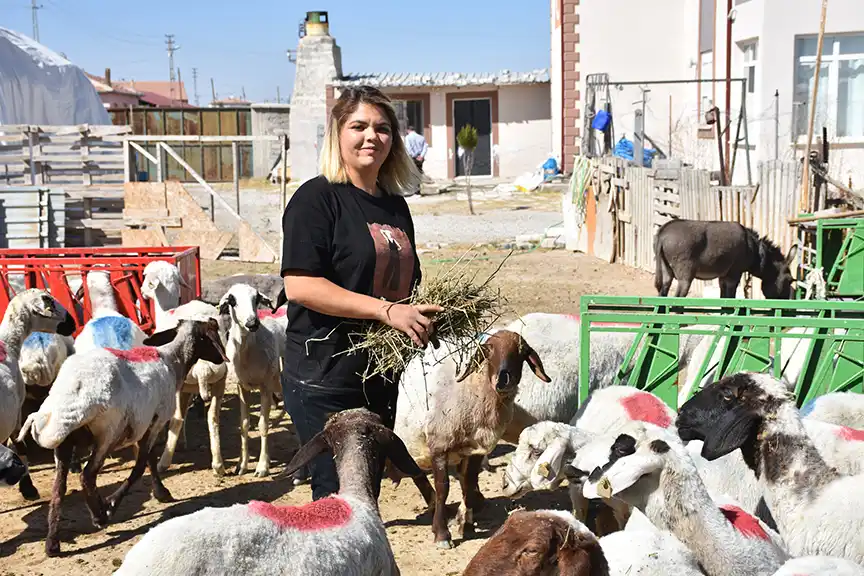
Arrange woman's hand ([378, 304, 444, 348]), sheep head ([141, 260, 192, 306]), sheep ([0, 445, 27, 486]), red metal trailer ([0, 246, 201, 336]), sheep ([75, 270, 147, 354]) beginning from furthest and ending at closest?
red metal trailer ([0, 246, 201, 336])
sheep head ([141, 260, 192, 306])
sheep ([75, 270, 147, 354])
sheep ([0, 445, 27, 486])
woman's hand ([378, 304, 444, 348])

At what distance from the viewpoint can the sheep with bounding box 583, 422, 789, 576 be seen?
3.74 m

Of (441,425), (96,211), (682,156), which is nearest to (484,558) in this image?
(441,425)

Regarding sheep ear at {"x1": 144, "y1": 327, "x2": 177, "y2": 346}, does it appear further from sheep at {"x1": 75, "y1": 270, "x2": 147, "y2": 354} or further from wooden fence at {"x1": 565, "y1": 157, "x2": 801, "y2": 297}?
wooden fence at {"x1": 565, "y1": 157, "x2": 801, "y2": 297}

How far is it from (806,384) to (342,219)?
3.43m

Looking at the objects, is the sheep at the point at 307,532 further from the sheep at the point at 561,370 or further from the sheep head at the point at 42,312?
the sheep head at the point at 42,312

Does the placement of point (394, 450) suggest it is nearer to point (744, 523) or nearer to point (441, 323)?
A: point (441, 323)

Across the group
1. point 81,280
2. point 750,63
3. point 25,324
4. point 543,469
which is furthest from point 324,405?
point 750,63

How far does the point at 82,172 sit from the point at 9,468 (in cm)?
1691

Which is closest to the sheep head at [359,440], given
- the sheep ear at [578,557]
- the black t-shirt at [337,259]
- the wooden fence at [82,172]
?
the black t-shirt at [337,259]

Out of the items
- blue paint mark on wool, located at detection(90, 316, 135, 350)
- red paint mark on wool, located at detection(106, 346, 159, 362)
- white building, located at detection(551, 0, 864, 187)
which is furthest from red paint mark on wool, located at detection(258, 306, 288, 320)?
white building, located at detection(551, 0, 864, 187)

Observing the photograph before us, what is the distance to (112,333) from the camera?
7.65 meters

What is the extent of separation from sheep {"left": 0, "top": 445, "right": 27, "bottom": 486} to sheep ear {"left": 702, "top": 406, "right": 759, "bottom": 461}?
3071 millimetres

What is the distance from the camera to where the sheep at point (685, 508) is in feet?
12.3

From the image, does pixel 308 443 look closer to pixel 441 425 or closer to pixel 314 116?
pixel 441 425
